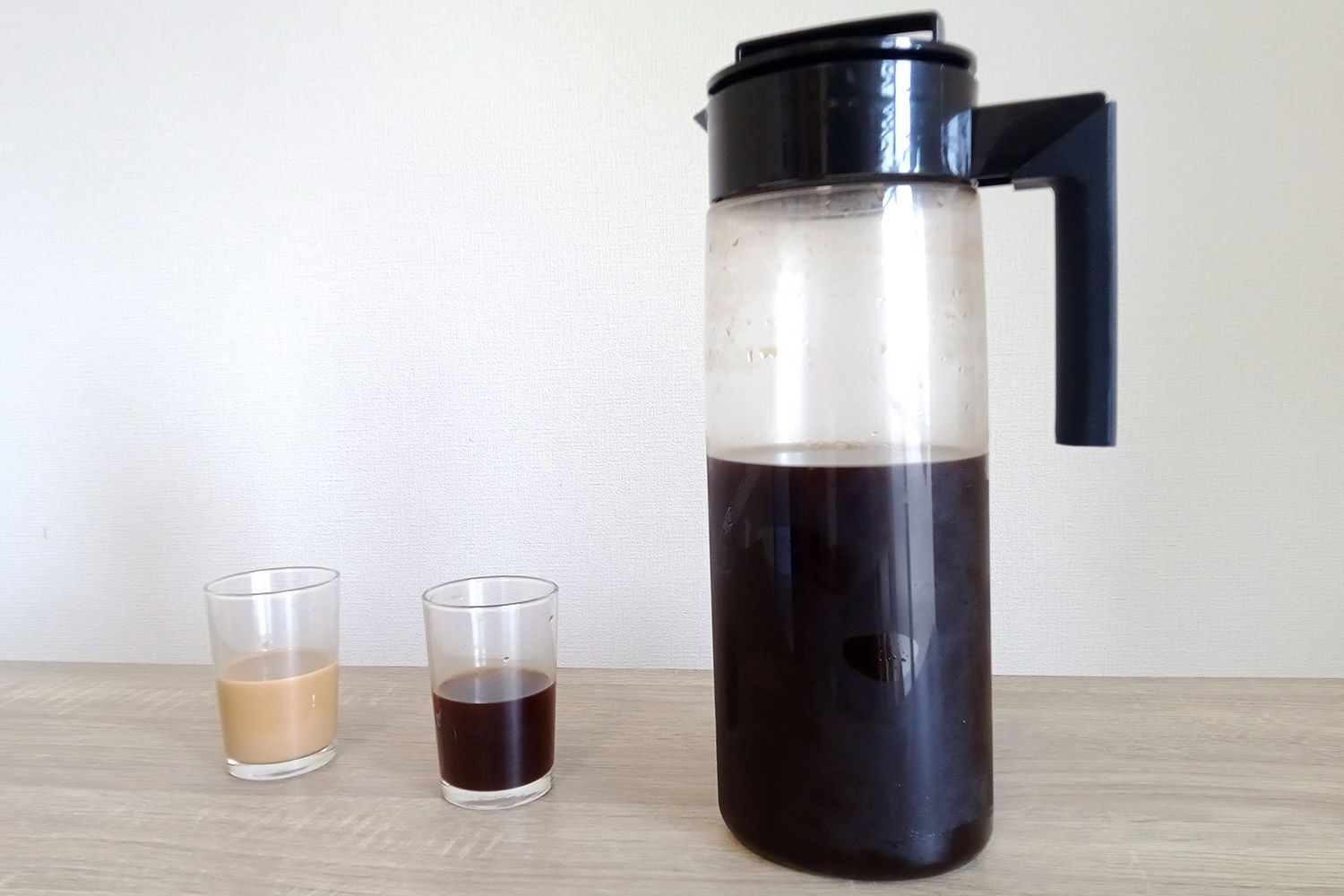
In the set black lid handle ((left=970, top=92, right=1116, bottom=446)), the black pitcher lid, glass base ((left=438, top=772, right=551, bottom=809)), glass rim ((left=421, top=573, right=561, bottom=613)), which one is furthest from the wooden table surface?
the black pitcher lid

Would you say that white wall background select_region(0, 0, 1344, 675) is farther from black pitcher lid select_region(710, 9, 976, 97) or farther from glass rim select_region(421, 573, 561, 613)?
black pitcher lid select_region(710, 9, 976, 97)

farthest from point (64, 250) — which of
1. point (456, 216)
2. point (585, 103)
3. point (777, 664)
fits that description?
point (777, 664)

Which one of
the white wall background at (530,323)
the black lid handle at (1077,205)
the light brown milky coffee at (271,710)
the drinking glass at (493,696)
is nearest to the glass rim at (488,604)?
the drinking glass at (493,696)

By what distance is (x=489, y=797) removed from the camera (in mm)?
605

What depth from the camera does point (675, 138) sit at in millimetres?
880

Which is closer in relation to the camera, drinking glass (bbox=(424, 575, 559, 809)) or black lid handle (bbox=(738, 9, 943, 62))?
black lid handle (bbox=(738, 9, 943, 62))

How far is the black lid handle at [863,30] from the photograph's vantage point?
459 millimetres

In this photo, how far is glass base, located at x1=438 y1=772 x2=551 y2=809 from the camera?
1.99 ft

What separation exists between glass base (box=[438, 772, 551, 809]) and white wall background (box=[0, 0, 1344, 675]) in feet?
1.09

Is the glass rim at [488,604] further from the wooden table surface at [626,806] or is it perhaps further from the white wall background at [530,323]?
the white wall background at [530,323]

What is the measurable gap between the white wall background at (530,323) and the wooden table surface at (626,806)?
0.14m

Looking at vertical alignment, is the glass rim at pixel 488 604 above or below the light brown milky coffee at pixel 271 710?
above


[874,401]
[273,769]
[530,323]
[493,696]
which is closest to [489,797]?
[493,696]

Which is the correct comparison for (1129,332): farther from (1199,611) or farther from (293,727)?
(293,727)
